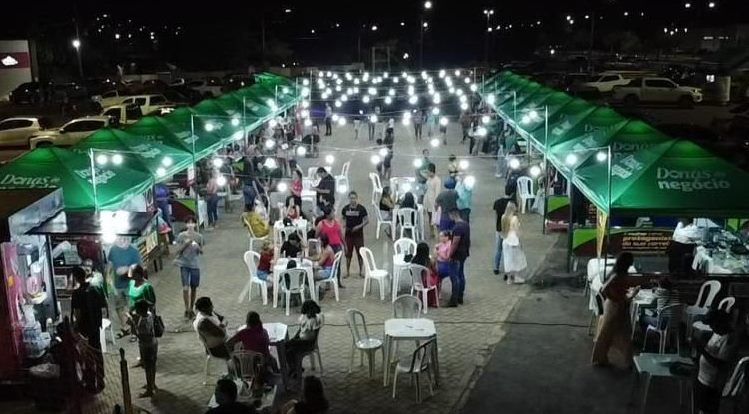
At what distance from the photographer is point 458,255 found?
11.1 m

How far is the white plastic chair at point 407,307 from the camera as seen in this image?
9.33 m

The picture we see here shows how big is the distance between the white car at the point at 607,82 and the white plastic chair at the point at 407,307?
28284mm

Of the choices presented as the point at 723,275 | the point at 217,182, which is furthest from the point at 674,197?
→ the point at 217,182

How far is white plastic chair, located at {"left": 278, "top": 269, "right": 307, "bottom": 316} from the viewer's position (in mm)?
10891

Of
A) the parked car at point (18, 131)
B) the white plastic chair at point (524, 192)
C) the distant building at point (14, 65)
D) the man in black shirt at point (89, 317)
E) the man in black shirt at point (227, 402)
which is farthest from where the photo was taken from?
the distant building at point (14, 65)

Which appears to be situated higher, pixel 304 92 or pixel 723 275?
pixel 304 92

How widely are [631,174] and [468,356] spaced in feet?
11.2

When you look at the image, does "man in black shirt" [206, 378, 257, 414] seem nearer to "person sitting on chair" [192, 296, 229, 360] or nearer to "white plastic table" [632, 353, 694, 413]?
"person sitting on chair" [192, 296, 229, 360]

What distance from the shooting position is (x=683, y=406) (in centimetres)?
796

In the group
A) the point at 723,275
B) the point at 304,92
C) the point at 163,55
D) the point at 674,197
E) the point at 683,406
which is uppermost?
the point at 163,55

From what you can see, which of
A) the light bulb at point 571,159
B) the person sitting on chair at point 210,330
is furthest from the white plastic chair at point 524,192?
the person sitting on chair at point 210,330

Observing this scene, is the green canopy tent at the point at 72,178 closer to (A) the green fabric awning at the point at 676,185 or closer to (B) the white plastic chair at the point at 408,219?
(B) the white plastic chair at the point at 408,219

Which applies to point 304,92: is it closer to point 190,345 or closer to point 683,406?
point 190,345

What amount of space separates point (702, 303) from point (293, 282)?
222 inches
